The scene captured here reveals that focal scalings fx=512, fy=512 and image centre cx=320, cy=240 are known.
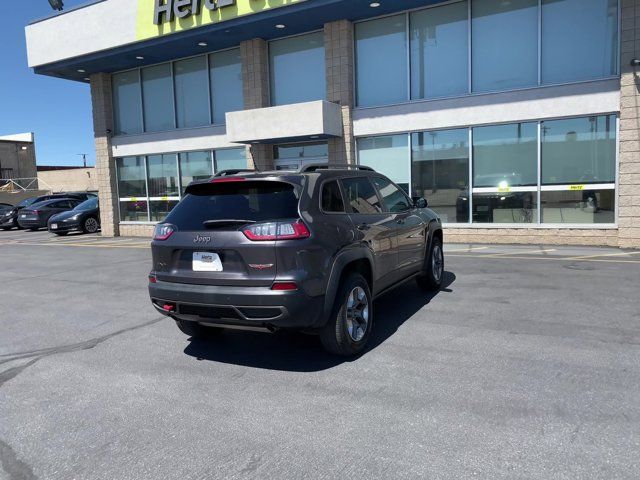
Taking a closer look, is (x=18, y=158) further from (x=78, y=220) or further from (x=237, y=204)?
(x=237, y=204)

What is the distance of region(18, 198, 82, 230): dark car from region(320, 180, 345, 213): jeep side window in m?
22.4

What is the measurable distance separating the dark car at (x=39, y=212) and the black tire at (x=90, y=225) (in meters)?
3.80

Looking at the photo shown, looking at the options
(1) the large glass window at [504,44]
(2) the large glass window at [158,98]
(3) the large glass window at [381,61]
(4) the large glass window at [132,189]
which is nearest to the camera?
(1) the large glass window at [504,44]

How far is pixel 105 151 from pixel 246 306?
1700 cm

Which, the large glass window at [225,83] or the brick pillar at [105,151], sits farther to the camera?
the brick pillar at [105,151]

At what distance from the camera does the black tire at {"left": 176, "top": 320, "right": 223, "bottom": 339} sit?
532 centimetres

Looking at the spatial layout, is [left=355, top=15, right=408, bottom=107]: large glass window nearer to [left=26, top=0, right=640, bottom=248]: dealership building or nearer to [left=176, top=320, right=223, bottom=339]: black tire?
[left=26, top=0, right=640, bottom=248]: dealership building

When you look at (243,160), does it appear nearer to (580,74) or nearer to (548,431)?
(580,74)

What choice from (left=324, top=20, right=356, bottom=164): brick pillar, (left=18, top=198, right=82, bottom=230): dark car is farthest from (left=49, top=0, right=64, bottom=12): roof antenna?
(left=324, top=20, right=356, bottom=164): brick pillar

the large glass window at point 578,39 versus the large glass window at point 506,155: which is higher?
the large glass window at point 578,39

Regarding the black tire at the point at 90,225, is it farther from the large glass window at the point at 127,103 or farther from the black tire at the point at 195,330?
the black tire at the point at 195,330

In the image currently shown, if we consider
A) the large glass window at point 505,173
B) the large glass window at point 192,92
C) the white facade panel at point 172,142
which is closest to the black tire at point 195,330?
the large glass window at point 505,173

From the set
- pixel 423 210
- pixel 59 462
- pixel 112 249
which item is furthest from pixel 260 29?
pixel 59 462

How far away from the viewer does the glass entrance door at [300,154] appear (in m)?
14.9
